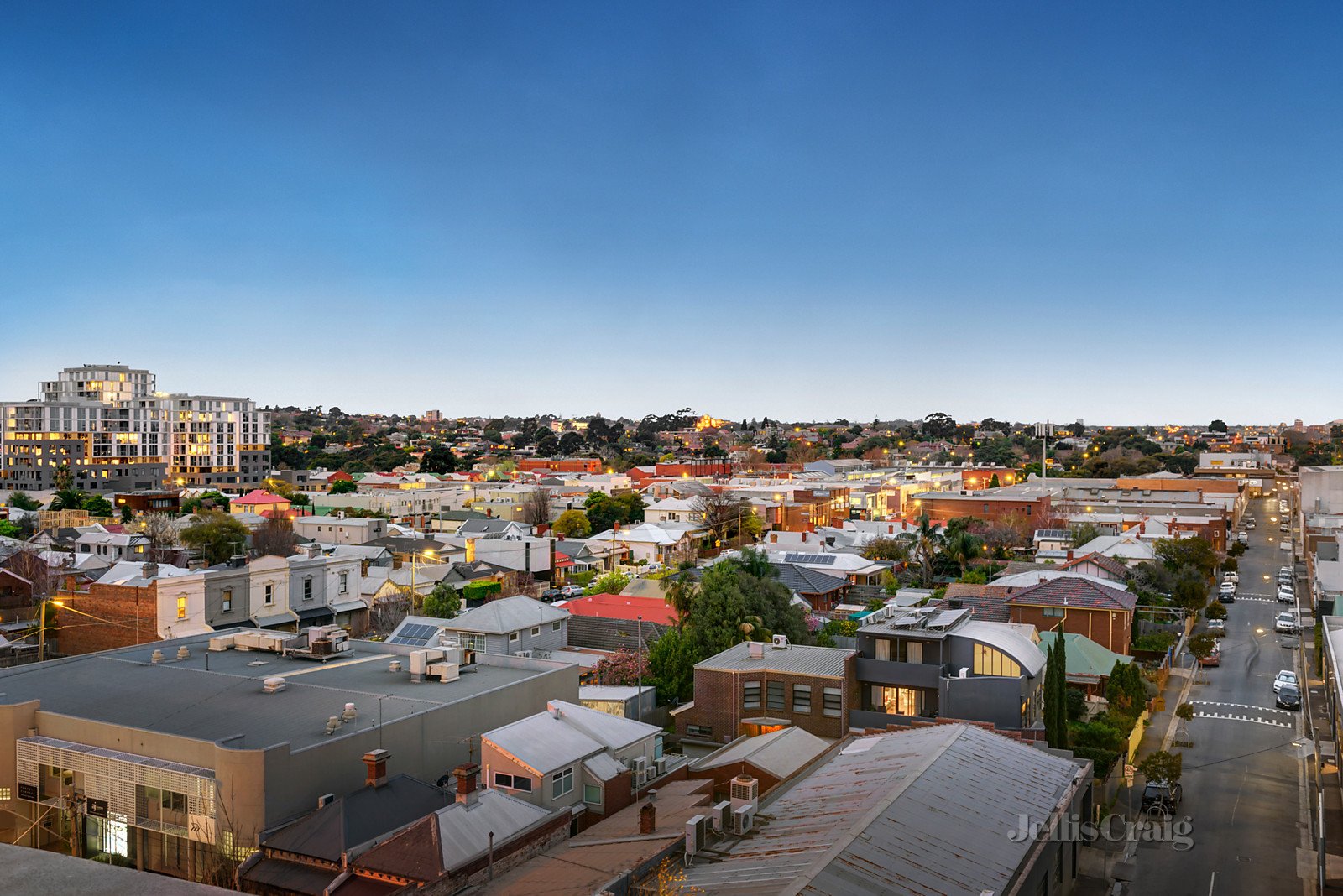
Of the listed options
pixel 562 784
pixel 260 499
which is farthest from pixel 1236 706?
pixel 260 499

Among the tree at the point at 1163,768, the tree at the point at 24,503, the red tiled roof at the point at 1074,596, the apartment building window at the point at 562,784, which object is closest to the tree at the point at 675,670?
the apartment building window at the point at 562,784

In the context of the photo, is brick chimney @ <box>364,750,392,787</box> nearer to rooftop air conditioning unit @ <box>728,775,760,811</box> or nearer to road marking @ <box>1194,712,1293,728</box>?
rooftop air conditioning unit @ <box>728,775,760,811</box>

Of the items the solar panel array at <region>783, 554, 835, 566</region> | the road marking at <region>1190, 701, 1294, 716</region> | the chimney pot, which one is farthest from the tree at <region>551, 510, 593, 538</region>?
the chimney pot

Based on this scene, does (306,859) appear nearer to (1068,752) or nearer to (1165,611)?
(1068,752)

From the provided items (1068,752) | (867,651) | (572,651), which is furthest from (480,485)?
(1068,752)

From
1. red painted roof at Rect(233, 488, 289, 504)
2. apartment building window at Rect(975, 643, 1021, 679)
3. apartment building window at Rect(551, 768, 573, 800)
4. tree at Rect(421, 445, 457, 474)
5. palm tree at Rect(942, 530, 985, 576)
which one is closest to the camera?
apartment building window at Rect(551, 768, 573, 800)

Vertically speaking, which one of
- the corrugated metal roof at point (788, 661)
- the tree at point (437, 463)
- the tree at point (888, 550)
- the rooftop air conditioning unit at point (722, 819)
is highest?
the tree at point (437, 463)

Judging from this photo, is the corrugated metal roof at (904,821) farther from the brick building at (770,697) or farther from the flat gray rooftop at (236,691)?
the flat gray rooftop at (236,691)
